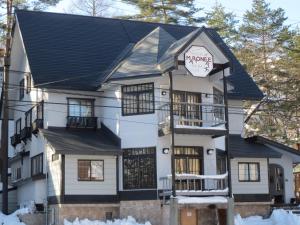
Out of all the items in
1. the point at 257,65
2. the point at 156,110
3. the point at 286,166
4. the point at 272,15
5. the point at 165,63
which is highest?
the point at 272,15

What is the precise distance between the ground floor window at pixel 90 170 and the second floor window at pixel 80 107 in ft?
11.2

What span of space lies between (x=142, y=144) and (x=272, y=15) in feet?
88.9

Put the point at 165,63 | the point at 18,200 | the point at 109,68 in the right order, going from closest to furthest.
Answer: the point at 165,63 < the point at 109,68 < the point at 18,200

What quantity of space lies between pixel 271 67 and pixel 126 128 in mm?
24072

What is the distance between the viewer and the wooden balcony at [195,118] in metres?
25.7

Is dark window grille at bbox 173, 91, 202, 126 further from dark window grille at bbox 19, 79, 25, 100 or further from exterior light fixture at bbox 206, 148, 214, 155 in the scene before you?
dark window grille at bbox 19, 79, 25, 100

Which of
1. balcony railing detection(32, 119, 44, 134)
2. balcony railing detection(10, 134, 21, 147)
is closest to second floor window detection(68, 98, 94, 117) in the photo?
balcony railing detection(32, 119, 44, 134)

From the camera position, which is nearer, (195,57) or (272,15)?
(195,57)

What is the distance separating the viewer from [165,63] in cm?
2580

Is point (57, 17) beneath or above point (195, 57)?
above

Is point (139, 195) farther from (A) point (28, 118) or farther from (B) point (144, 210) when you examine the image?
(A) point (28, 118)

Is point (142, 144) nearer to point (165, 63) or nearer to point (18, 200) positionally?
point (165, 63)

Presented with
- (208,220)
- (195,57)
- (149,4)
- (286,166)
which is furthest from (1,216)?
(149,4)

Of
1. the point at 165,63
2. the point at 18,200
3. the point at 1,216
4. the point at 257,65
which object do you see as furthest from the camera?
the point at 257,65
